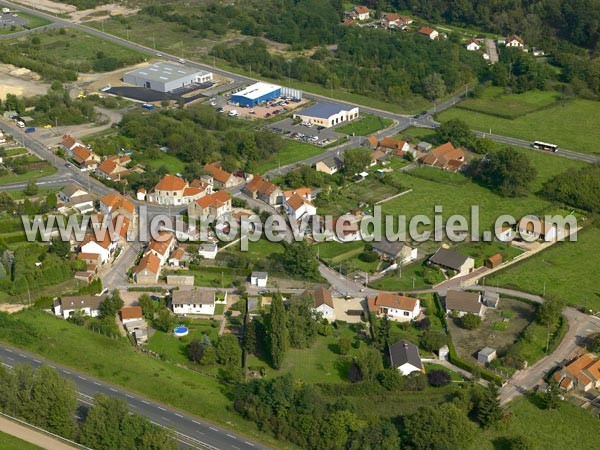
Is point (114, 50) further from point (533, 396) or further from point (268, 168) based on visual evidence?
point (533, 396)

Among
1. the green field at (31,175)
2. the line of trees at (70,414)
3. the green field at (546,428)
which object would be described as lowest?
the green field at (31,175)

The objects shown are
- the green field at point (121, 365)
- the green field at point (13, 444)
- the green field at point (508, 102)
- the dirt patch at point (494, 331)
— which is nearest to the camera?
the green field at point (13, 444)

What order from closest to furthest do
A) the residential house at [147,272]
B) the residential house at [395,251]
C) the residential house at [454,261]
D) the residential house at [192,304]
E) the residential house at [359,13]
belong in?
the residential house at [192,304], the residential house at [147,272], the residential house at [454,261], the residential house at [395,251], the residential house at [359,13]

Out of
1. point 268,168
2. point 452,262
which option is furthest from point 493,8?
point 452,262

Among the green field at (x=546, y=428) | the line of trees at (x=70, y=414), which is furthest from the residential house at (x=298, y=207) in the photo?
the line of trees at (x=70, y=414)

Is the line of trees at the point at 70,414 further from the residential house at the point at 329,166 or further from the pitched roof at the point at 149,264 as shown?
the residential house at the point at 329,166

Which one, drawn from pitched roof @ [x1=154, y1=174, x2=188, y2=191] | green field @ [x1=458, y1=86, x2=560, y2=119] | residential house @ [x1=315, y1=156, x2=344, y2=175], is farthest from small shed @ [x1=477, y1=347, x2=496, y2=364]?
green field @ [x1=458, y1=86, x2=560, y2=119]

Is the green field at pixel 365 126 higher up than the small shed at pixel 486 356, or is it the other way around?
the small shed at pixel 486 356

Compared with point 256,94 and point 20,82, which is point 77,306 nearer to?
point 256,94
